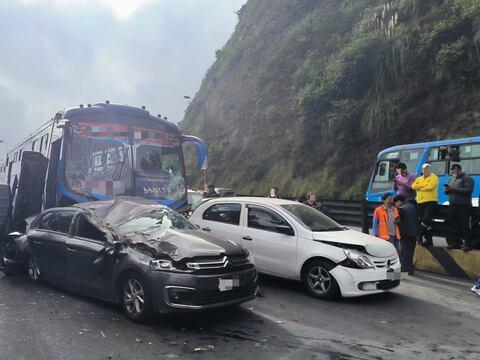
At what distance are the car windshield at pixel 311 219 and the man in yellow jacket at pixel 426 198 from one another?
2.69m

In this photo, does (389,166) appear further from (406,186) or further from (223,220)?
(223,220)

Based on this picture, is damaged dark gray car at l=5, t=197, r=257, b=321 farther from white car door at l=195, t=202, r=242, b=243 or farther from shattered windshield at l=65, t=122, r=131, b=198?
shattered windshield at l=65, t=122, r=131, b=198

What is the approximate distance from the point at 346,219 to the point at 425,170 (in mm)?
8009

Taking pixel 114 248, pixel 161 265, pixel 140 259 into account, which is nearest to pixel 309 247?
pixel 161 265

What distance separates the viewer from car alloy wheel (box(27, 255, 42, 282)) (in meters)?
7.36

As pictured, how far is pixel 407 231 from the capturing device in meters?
8.59


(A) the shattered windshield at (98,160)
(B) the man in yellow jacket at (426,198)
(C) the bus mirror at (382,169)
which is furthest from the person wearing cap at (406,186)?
(A) the shattered windshield at (98,160)

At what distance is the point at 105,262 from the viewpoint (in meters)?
5.90

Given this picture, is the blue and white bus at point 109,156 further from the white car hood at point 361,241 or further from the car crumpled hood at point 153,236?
the white car hood at point 361,241

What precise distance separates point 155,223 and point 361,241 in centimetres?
308

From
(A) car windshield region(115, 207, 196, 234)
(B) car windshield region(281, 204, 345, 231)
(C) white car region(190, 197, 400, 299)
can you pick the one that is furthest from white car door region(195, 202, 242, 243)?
(A) car windshield region(115, 207, 196, 234)

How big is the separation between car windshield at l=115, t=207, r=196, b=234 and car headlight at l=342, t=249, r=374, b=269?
91.3 inches

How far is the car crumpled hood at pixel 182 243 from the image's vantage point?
5.45m

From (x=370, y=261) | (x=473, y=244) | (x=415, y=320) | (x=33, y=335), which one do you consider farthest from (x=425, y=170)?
(x=33, y=335)
